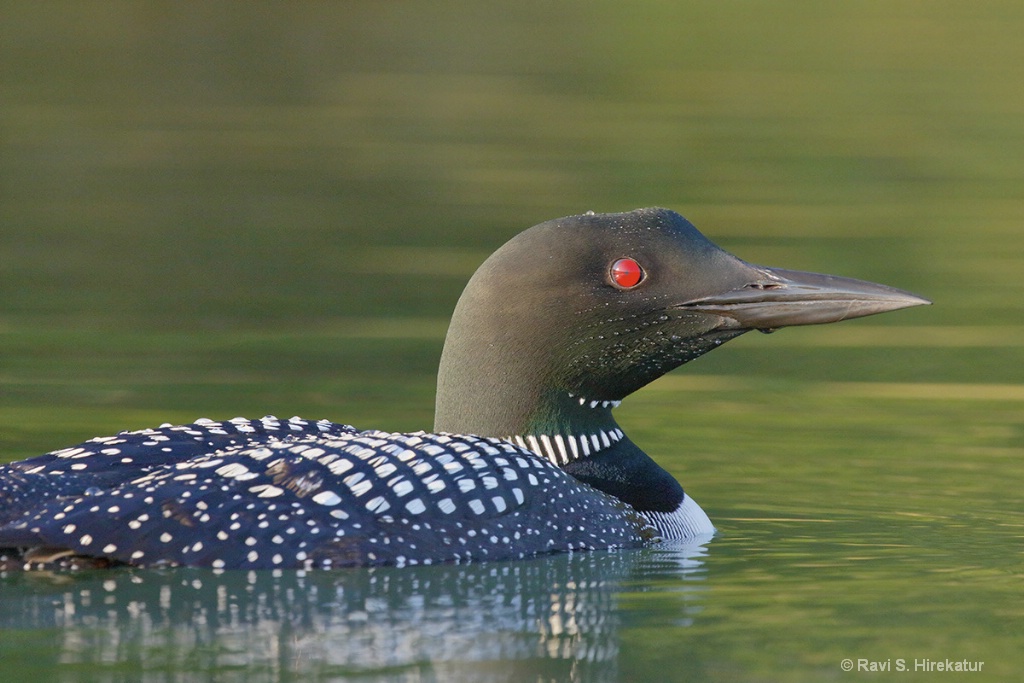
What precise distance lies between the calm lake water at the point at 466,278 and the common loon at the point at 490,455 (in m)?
0.10

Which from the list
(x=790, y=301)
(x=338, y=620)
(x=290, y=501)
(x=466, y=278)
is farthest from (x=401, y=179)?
(x=338, y=620)

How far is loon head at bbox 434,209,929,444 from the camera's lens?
6.06 m

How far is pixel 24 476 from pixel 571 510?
157 cm

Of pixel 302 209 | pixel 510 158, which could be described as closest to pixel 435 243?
pixel 302 209

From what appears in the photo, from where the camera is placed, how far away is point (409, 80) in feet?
69.8

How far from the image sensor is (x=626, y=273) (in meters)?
6.09

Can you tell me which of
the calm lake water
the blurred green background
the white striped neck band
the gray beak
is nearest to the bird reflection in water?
the calm lake water

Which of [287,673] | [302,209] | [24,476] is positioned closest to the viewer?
[287,673]

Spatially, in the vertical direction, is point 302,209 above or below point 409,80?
below

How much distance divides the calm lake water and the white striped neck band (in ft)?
1.34

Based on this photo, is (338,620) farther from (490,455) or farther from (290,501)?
(490,455)

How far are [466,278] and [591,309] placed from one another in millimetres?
4902

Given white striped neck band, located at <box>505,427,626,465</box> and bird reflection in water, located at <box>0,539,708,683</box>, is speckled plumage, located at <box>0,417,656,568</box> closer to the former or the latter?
bird reflection in water, located at <box>0,539,708,683</box>

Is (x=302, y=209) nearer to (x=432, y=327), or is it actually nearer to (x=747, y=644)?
(x=432, y=327)
